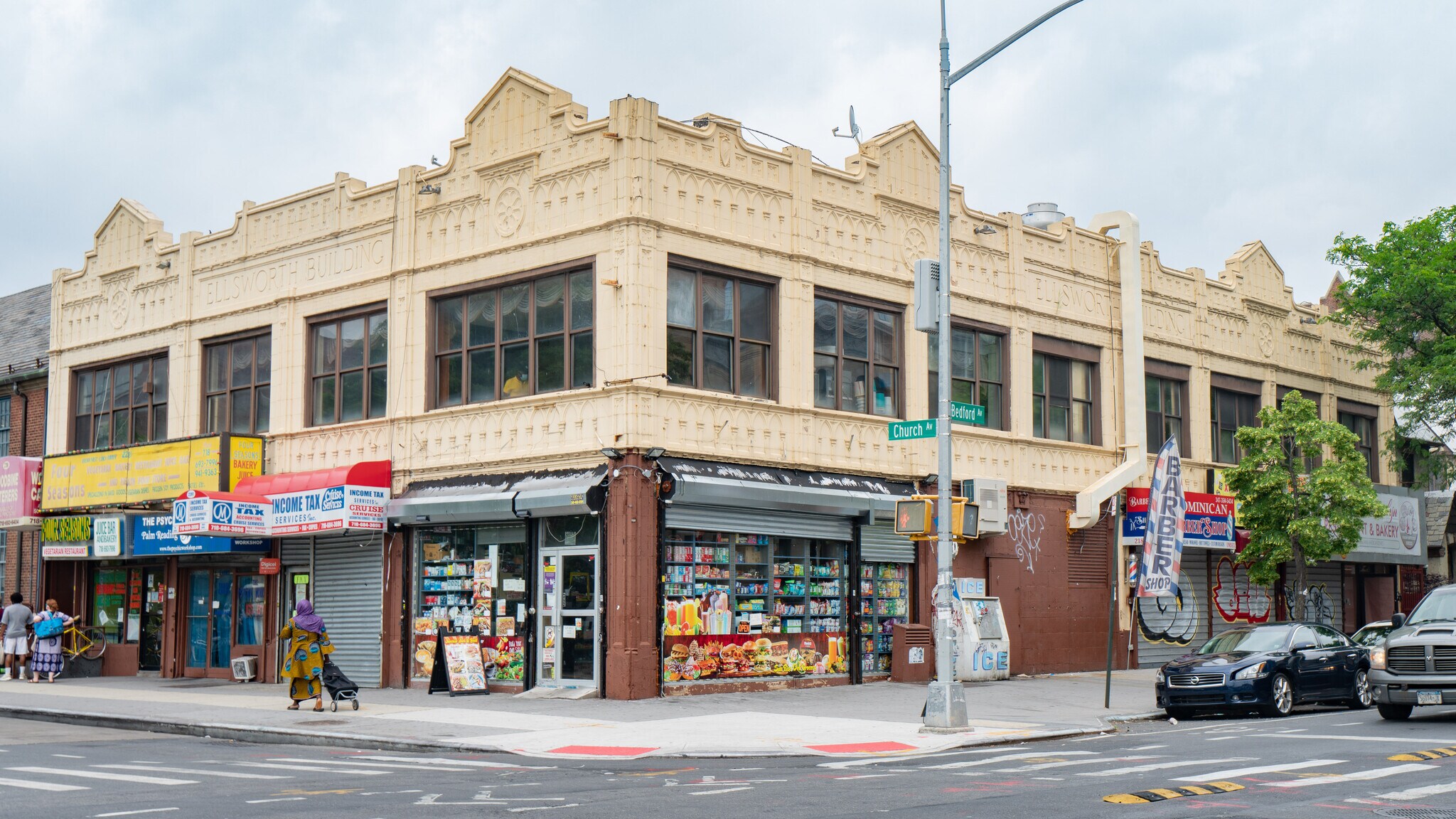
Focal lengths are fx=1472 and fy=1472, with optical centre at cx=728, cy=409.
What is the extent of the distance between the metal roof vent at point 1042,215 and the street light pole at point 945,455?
43.4 feet

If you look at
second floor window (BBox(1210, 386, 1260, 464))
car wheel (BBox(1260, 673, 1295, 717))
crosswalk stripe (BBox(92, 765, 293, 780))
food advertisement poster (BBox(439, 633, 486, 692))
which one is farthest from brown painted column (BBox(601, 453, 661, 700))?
second floor window (BBox(1210, 386, 1260, 464))

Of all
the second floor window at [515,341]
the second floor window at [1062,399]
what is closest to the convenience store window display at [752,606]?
the second floor window at [515,341]

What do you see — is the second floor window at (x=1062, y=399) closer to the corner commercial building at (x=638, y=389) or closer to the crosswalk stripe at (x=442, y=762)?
the corner commercial building at (x=638, y=389)

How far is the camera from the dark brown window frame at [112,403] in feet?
101

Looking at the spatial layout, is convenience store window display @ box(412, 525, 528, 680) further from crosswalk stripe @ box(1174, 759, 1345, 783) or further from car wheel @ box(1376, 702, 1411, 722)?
crosswalk stripe @ box(1174, 759, 1345, 783)

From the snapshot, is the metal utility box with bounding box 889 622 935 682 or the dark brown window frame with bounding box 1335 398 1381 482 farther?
the dark brown window frame with bounding box 1335 398 1381 482

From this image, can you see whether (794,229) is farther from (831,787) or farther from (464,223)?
(831,787)

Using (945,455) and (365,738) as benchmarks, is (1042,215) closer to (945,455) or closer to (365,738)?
(945,455)

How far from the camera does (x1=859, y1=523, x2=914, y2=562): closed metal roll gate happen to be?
84.0ft

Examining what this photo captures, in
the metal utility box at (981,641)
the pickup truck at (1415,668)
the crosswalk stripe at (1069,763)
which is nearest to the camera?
the crosswalk stripe at (1069,763)

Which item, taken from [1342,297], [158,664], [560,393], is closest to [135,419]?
[158,664]

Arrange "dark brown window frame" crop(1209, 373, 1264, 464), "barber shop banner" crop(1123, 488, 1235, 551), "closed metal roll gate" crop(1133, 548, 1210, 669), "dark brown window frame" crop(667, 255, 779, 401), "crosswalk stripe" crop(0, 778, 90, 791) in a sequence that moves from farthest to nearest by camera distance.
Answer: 1. "dark brown window frame" crop(1209, 373, 1264, 464)
2. "closed metal roll gate" crop(1133, 548, 1210, 669)
3. "barber shop banner" crop(1123, 488, 1235, 551)
4. "dark brown window frame" crop(667, 255, 779, 401)
5. "crosswalk stripe" crop(0, 778, 90, 791)

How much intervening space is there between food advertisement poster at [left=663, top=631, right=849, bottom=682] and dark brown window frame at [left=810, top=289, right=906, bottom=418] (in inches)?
156

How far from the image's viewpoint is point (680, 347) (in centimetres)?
2314
